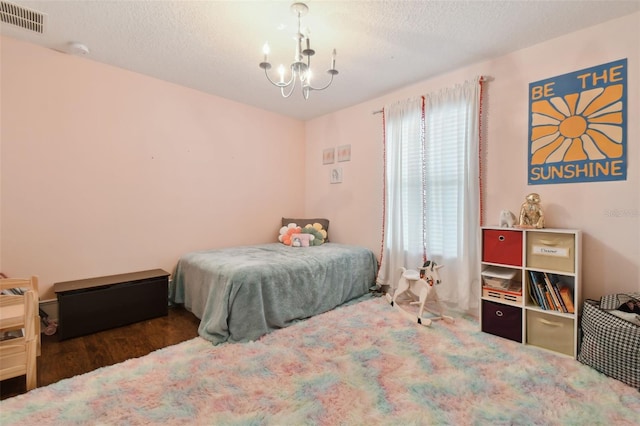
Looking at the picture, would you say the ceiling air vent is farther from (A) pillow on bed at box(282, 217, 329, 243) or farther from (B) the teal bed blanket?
(A) pillow on bed at box(282, 217, 329, 243)

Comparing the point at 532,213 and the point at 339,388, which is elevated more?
the point at 532,213

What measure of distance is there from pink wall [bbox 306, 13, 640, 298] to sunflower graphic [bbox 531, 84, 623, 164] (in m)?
0.07

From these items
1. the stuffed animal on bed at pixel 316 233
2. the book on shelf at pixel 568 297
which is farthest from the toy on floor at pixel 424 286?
the stuffed animal on bed at pixel 316 233

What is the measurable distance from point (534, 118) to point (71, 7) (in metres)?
3.45

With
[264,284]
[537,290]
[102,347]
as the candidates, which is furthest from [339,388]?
[102,347]

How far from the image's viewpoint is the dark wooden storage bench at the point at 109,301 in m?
2.28

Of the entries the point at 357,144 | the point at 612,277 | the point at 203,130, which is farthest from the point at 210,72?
the point at 612,277

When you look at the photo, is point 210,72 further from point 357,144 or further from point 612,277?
point 612,277

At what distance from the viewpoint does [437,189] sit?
9.45 ft

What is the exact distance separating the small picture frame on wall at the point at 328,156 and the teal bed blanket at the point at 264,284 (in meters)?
1.26

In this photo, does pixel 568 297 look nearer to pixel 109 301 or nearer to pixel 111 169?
pixel 109 301

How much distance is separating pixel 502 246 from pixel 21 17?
3851mm

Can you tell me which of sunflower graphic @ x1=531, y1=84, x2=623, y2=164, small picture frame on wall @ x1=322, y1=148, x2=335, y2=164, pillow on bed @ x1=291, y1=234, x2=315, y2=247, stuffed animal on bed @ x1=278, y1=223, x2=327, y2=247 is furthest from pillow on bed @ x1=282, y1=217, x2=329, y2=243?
sunflower graphic @ x1=531, y1=84, x2=623, y2=164

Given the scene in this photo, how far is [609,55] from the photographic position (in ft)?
6.66
